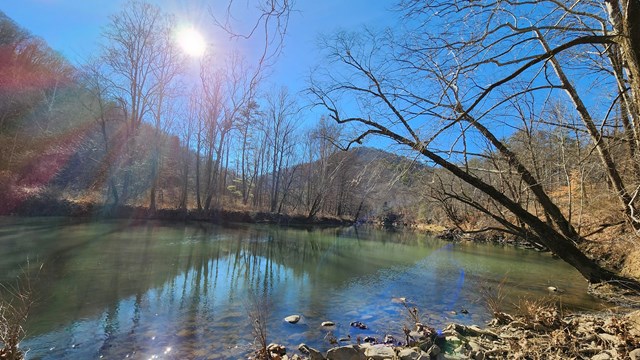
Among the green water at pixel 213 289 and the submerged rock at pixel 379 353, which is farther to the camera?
the green water at pixel 213 289

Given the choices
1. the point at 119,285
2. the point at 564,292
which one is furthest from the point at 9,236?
the point at 564,292

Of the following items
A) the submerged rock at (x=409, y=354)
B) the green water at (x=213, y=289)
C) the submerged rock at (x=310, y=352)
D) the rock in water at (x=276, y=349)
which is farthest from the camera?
the green water at (x=213, y=289)

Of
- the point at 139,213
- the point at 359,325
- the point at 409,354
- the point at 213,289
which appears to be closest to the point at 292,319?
the point at 359,325

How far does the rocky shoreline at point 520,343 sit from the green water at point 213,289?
3.14 ft

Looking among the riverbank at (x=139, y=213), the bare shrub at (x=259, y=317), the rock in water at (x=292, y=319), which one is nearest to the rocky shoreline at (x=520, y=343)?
the bare shrub at (x=259, y=317)

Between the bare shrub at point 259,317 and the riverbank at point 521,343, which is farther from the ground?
the riverbank at point 521,343

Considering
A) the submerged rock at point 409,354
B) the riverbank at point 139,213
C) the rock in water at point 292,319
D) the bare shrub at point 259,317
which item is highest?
the riverbank at point 139,213

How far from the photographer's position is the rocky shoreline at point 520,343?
16.4ft

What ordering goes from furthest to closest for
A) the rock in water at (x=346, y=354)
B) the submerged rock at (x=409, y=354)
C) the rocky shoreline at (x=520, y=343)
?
the rock in water at (x=346, y=354)
the submerged rock at (x=409, y=354)
the rocky shoreline at (x=520, y=343)

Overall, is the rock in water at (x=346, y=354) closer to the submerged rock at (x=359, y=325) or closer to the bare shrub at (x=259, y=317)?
the bare shrub at (x=259, y=317)

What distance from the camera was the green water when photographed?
6.47 meters

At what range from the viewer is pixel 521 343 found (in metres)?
5.63

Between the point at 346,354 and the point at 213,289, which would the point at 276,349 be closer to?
the point at 346,354

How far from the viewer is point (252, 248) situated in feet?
59.5
